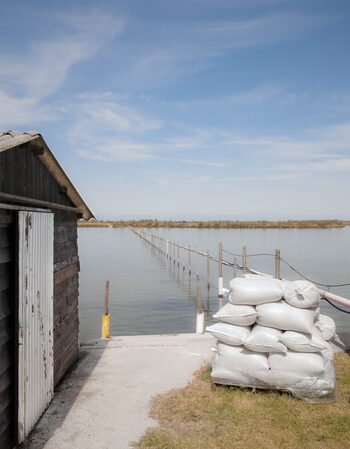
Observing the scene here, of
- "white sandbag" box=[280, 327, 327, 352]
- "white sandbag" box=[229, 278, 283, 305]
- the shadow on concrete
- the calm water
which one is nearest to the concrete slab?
the shadow on concrete

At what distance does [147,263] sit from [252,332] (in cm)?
3086

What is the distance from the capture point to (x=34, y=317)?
5805mm

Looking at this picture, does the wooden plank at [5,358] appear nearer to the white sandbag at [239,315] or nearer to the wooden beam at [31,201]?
the wooden beam at [31,201]

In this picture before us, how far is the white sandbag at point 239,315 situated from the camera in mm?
7094

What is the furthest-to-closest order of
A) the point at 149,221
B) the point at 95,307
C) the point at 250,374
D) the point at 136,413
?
1. the point at 149,221
2. the point at 95,307
3. the point at 250,374
4. the point at 136,413

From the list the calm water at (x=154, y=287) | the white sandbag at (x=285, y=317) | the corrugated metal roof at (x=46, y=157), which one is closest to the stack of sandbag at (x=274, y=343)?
the white sandbag at (x=285, y=317)

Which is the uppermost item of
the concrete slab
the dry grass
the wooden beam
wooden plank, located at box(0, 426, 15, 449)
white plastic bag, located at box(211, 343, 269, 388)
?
the wooden beam

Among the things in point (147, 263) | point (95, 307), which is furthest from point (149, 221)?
point (95, 307)

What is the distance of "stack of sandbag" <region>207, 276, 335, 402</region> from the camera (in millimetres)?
6617

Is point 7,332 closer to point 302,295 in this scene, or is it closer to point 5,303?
point 5,303

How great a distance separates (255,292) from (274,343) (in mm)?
922

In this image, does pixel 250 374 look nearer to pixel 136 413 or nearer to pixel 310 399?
pixel 310 399

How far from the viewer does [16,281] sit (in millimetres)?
5258

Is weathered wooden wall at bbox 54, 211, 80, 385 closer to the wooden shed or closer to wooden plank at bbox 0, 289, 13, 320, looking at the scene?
the wooden shed
